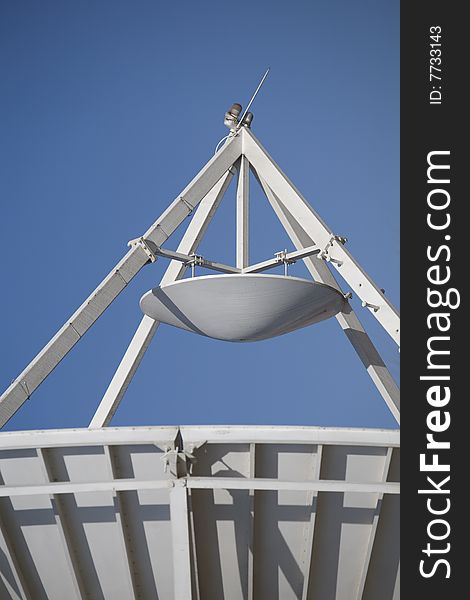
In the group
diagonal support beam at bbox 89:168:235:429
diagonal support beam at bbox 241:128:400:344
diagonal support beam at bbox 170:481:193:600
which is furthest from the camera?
diagonal support beam at bbox 89:168:235:429

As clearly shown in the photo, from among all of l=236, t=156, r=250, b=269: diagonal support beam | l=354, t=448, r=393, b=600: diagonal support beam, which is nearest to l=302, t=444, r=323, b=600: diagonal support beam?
l=354, t=448, r=393, b=600: diagonal support beam

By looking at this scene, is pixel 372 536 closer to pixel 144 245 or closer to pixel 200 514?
pixel 200 514

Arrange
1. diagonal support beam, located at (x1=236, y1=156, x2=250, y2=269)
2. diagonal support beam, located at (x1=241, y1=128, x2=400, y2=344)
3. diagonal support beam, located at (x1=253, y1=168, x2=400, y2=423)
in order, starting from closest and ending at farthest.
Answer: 1. diagonal support beam, located at (x1=241, y1=128, x2=400, y2=344)
2. diagonal support beam, located at (x1=253, y1=168, x2=400, y2=423)
3. diagonal support beam, located at (x1=236, y1=156, x2=250, y2=269)

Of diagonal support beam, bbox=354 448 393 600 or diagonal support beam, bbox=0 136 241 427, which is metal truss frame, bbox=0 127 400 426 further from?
diagonal support beam, bbox=354 448 393 600

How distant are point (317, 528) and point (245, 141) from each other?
31.4 ft

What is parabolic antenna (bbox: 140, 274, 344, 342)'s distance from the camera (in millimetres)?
12930

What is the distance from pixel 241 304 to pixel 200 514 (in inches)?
156

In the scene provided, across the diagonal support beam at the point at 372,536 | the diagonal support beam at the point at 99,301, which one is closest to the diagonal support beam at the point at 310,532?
the diagonal support beam at the point at 372,536

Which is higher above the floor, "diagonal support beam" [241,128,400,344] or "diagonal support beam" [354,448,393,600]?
"diagonal support beam" [241,128,400,344]

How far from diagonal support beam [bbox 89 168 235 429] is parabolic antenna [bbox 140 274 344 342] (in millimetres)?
1702

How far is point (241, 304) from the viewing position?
44.2ft

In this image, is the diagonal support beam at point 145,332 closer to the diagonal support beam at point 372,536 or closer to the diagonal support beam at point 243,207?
the diagonal support beam at point 243,207

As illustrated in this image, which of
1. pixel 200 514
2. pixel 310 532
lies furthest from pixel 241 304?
pixel 310 532

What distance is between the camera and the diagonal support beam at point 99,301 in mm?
13773
